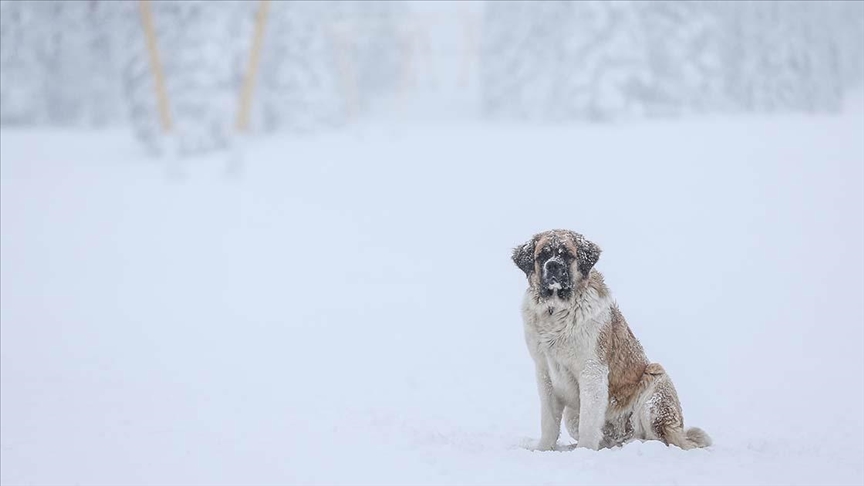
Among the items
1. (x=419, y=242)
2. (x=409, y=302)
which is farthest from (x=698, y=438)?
(x=419, y=242)

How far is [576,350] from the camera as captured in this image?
14.5 feet

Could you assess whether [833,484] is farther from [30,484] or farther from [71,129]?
[71,129]

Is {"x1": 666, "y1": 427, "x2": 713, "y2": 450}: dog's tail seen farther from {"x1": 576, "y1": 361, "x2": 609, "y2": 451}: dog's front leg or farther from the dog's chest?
the dog's chest

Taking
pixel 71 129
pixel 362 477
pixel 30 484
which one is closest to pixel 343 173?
pixel 71 129

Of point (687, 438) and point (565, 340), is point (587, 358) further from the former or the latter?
point (687, 438)

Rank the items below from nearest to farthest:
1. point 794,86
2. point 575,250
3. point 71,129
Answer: point 575,250
point 794,86
point 71,129

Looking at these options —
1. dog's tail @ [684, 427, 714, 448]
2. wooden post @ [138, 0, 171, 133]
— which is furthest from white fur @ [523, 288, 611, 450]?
wooden post @ [138, 0, 171, 133]

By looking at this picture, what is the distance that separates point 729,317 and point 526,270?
5554mm

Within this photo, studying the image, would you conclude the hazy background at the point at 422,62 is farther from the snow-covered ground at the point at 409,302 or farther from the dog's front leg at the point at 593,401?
the dog's front leg at the point at 593,401

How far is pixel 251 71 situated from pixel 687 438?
12.6 m

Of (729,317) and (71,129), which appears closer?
(729,317)

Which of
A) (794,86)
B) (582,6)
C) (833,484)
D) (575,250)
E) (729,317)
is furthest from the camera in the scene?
(582,6)

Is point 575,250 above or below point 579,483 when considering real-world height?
above

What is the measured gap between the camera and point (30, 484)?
19.0 feet
